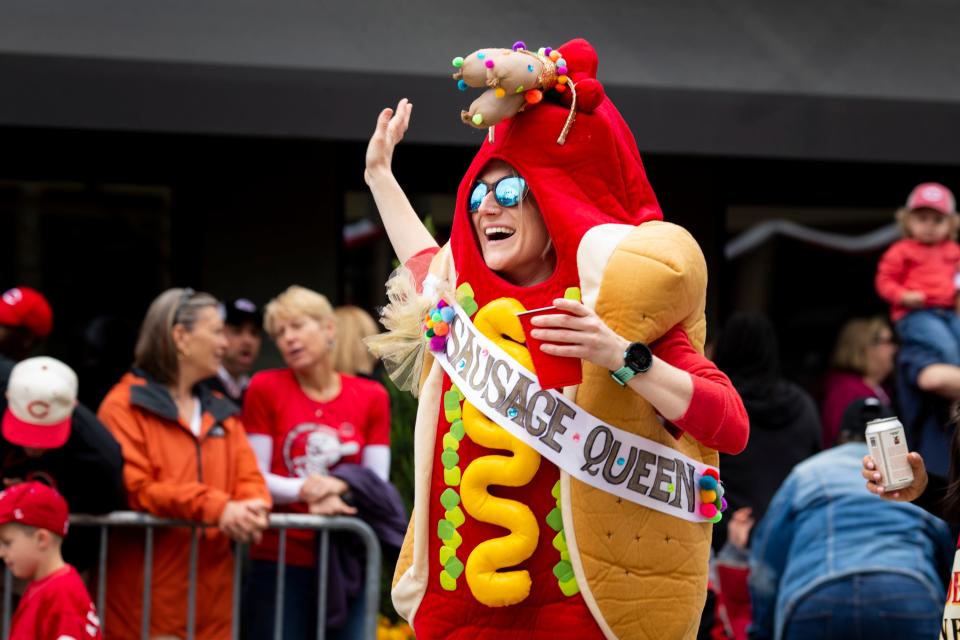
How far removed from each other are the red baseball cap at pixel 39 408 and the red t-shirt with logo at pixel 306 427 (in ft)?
3.54

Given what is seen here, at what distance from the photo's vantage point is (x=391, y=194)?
14.7 ft

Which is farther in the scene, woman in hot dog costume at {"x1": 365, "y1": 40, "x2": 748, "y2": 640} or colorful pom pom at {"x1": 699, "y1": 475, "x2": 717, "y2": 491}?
colorful pom pom at {"x1": 699, "y1": 475, "x2": 717, "y2": 491}

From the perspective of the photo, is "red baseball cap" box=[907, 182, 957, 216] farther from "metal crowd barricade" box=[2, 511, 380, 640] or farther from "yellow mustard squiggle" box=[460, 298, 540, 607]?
"yellow mustard squiggle" box=[460, 298, 540, 607]

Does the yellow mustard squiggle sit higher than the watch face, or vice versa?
the watch face

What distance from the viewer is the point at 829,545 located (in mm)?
5559

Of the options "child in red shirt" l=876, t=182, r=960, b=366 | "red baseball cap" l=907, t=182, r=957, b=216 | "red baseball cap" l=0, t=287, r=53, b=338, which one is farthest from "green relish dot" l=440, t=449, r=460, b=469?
"red baseball cap" l=907, t=182, r=957, b=216

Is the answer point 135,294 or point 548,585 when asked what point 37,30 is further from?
point 548,585

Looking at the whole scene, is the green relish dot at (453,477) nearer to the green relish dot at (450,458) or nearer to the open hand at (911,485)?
the green relish dot at (450,458)

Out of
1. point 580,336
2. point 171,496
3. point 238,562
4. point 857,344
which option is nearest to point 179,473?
point 171,496

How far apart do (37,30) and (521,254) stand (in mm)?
4697

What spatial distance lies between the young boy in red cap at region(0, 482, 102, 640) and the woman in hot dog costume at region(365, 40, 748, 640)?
1568mm

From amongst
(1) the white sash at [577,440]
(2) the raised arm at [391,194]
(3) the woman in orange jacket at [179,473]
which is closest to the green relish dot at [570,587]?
(1) the white sash at [577,440]

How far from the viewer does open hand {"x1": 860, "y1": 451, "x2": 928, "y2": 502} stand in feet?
13.1

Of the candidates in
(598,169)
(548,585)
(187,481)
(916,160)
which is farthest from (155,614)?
(916,160)
